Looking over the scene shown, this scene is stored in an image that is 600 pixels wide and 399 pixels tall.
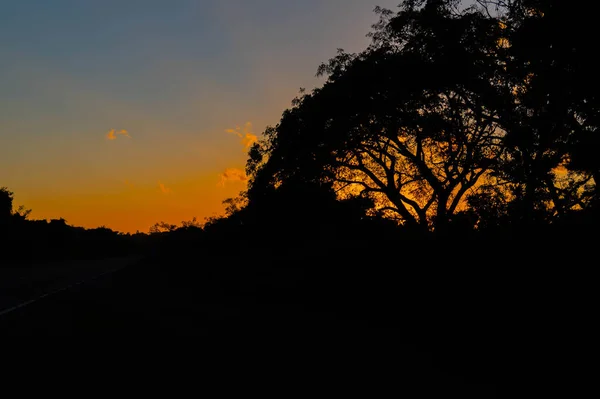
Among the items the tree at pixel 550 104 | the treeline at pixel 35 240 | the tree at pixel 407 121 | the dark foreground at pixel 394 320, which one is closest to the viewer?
the dark foreground at pixel 394 320

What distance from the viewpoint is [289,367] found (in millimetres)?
6094

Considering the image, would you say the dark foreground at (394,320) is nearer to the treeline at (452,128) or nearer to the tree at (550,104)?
the treeline at (452,128)

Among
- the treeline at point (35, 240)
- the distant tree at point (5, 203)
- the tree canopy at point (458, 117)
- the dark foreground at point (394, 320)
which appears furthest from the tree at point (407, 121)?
the distant tree at point (5, 203)

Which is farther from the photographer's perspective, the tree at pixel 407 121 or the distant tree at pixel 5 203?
the distant tree at pixel 5 203

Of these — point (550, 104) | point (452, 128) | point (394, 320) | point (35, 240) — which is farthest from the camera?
point (35, 240)

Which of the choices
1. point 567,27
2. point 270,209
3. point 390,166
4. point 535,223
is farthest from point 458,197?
point 535,223

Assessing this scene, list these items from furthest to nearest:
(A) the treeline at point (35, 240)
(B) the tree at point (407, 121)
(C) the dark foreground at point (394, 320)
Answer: (A) the treeline at point (35, 240)
(B) the tree at point (407, 121)
(C) the dark foreground at point (394, 320)

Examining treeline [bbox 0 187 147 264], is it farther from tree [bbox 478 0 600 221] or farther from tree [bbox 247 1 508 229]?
tree [bbox 478 0 600 221]

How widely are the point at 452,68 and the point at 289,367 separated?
18.8 meters

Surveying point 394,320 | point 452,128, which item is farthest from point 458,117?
point 394,320

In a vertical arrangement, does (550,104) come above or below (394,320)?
above

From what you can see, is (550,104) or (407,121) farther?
(407,121)

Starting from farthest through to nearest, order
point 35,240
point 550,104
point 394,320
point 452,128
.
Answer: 1. point 35,240
2. point 452,128
3. point 550,104
4. point 394,320

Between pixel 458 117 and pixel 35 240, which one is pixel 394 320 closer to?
pixel 458 117
